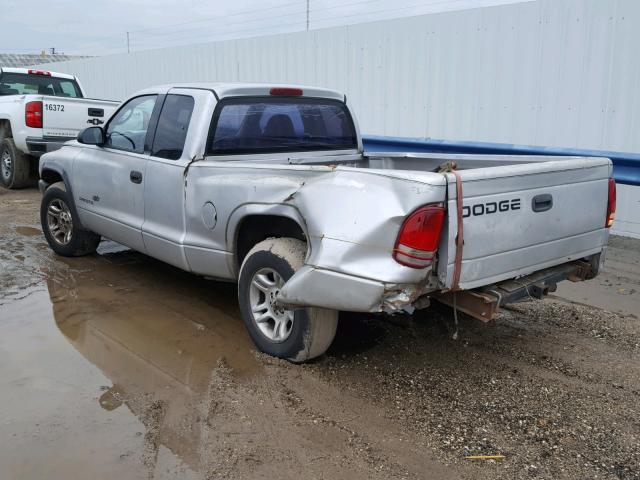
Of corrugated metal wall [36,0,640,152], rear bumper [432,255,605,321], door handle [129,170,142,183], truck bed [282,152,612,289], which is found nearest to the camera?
truck bed [282,152,612,289]

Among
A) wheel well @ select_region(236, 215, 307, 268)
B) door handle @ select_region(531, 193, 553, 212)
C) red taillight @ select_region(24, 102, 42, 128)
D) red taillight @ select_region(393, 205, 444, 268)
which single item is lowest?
wheel well @ select_region(236, 215, 307, 268)

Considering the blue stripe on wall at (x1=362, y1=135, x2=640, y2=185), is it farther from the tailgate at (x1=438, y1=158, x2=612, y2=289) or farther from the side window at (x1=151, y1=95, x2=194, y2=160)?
the side window at (x1=151, y1=95, x2=194, y2=160)

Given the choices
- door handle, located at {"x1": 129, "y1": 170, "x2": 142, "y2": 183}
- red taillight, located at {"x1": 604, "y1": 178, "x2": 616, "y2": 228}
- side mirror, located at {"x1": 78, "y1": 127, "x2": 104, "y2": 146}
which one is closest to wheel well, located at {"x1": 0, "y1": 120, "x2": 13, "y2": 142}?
side mirror, located at {"x1": 78, "y1": 127, "x2": 104, "y2": 146}

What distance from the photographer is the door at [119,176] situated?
5.19 metres

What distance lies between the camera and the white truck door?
4617 mm

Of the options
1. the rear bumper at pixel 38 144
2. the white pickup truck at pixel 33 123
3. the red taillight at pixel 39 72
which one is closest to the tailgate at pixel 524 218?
the white pickup truck at pixel 33 123

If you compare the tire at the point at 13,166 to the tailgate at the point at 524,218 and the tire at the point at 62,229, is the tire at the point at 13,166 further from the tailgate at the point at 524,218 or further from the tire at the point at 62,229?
the tailgate at the point at 524,218

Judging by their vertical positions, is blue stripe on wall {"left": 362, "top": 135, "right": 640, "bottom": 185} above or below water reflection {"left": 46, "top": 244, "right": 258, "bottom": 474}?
above

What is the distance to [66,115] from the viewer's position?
10305mm

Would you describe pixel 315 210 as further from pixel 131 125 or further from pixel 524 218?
pixel 131 125

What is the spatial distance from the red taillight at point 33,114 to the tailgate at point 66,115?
0.07m

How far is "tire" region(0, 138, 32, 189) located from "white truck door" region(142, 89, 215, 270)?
7172 mm

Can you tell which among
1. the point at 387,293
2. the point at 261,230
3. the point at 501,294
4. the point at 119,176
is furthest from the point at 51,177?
the point at 501,294

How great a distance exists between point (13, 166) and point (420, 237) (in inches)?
393
